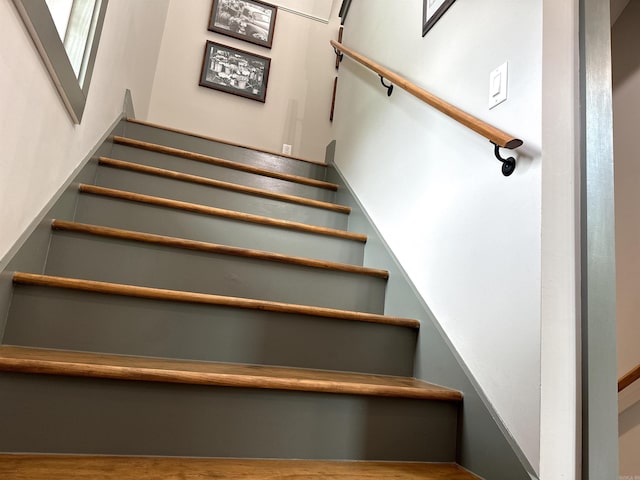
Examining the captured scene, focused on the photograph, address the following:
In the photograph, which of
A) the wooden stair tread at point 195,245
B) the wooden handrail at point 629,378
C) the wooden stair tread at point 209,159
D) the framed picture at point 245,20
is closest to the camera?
the wooden stair tread at point 195,245

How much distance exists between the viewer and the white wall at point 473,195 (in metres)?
0.98

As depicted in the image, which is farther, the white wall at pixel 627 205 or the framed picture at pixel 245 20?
the framed picture at pixel 245 20

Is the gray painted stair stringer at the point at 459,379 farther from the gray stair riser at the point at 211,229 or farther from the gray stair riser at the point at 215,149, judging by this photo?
the gray stair riser at the point at 215,149

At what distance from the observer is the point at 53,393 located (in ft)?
2.93

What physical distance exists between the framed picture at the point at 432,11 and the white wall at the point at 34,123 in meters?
1.21

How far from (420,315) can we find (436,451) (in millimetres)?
412

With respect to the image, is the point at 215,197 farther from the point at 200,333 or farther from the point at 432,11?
the point at 432,11

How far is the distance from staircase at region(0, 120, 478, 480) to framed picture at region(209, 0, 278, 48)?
7.55 feet

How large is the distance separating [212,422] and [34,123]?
85cm

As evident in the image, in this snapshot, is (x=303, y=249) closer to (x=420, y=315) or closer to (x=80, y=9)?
(x=420, y=315)

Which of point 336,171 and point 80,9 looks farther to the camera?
point 336,171

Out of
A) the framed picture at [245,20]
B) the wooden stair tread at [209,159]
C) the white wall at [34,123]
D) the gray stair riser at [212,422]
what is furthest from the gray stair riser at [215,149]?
the gray stair riser at [212,422]

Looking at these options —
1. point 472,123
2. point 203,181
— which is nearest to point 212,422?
point 472,123

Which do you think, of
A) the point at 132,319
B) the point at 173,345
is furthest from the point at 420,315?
the point at 132,319
